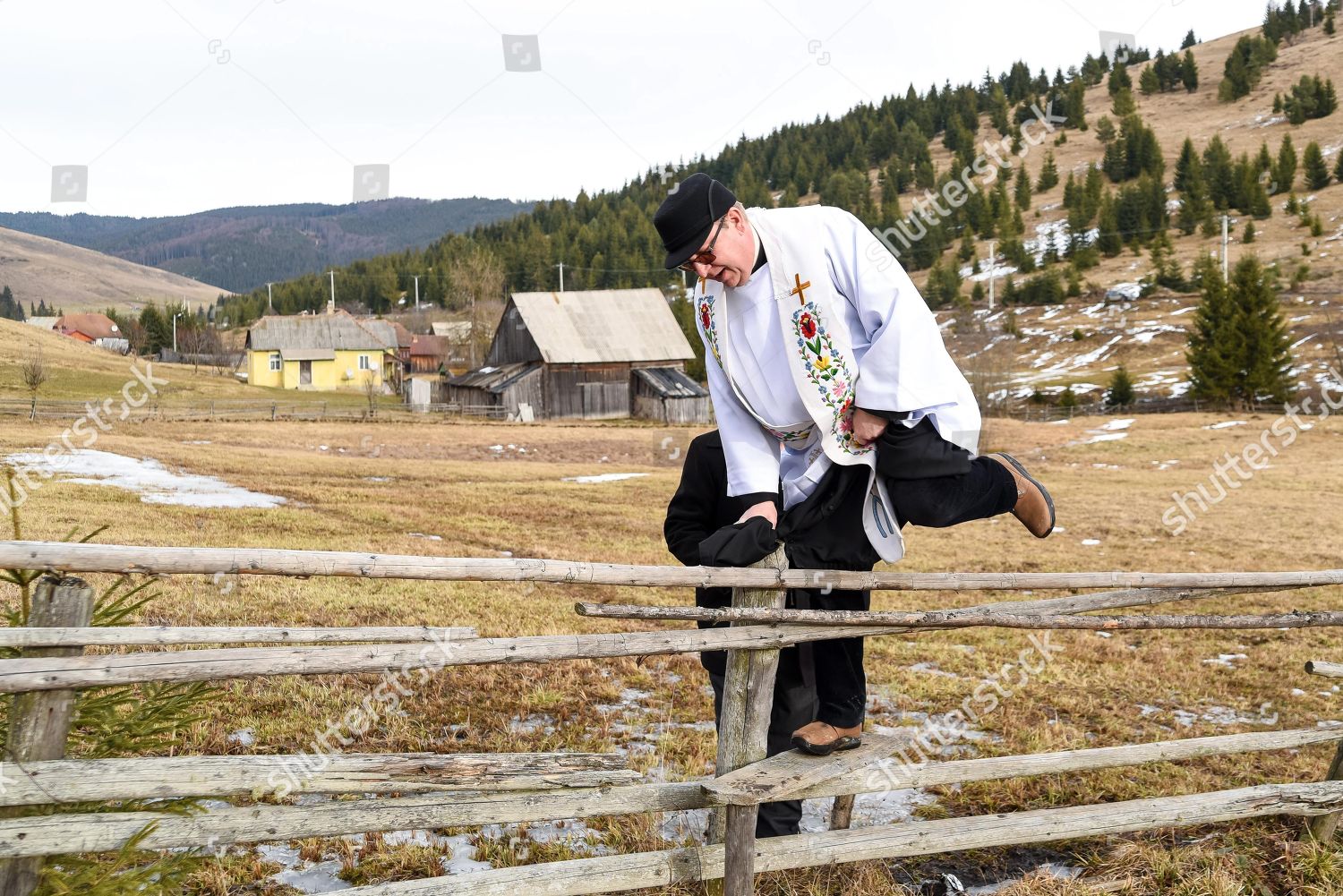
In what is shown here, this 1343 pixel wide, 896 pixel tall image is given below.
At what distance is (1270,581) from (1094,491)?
20677 mm

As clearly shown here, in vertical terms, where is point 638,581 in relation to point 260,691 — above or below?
above

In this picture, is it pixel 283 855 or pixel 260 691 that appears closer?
pixel 283 855

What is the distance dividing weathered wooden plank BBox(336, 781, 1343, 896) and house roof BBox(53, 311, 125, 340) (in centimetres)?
16239

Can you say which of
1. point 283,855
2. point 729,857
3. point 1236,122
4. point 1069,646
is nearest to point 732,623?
point 729,857

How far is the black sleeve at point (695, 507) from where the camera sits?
12.7ft

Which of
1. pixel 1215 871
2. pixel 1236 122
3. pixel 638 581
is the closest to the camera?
pixel 638 581

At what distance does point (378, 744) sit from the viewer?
17.1ft

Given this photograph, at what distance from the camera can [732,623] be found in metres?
3.44

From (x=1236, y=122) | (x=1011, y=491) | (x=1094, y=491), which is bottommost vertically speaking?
(x=1094, y=491)

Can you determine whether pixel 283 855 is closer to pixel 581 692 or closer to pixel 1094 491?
pixel 581 692

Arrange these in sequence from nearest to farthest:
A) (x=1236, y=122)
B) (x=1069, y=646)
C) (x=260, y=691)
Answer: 1. (x=260, y=691)
2. (x=1069, y=646)
3. (x=1236, y=122)

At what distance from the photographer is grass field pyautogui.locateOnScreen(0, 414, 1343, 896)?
4160 millimetres

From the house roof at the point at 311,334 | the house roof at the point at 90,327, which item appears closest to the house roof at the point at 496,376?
the house roof at the point at 311,334

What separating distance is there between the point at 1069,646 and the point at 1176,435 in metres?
31.2
